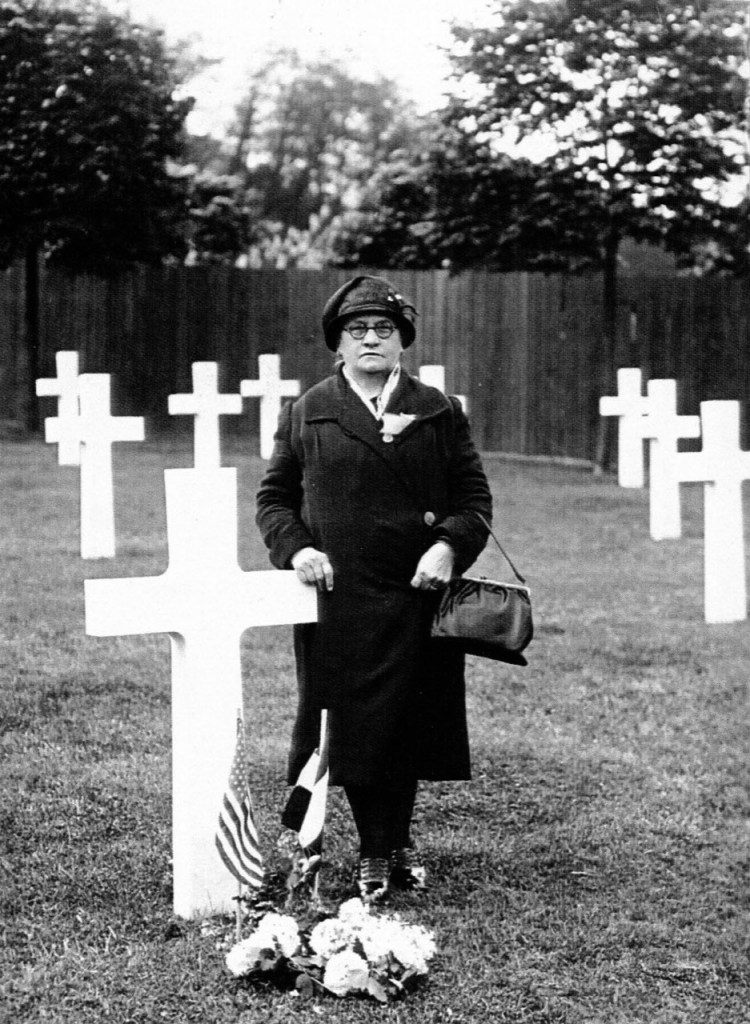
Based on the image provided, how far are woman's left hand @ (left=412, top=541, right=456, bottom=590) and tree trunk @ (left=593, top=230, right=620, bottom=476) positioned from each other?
1433cm

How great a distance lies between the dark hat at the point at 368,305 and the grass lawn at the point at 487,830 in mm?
1533

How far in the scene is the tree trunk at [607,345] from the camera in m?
19.7

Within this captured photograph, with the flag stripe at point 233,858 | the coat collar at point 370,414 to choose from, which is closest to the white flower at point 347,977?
the flag stripe at point 233,858

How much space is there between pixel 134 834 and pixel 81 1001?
4.48 ft

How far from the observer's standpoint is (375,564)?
4.99 meters

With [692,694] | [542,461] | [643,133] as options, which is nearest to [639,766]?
[692,694]

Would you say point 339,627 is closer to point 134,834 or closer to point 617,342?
point 134,834

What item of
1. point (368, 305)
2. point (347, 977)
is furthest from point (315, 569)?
point (347, 977)

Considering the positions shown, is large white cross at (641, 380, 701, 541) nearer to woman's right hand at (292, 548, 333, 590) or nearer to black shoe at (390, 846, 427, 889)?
black shoe at (390, 846, 427, 889)

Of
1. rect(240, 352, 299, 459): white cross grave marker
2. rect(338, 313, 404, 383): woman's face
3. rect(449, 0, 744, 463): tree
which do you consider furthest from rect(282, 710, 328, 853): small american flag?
rect(449, 0, 744, 463): tree

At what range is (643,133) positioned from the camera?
58.3ft

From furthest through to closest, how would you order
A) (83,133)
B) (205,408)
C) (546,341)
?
(546,341), (83,133), (205,408)

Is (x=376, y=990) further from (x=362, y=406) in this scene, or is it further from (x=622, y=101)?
(x=622, y=101)

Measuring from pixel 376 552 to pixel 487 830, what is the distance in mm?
1340
